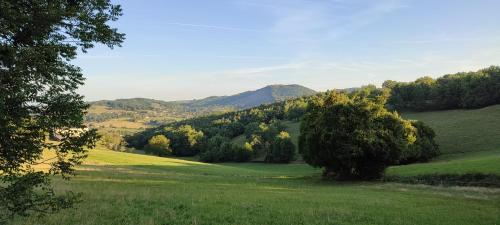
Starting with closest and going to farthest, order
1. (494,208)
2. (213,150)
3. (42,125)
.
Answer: (42,125) < (494,208) < (213,150)

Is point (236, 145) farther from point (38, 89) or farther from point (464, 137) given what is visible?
point (38, 89)

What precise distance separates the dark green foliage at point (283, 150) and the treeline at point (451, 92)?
5428cm

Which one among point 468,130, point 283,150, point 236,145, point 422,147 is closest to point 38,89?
point 422,147

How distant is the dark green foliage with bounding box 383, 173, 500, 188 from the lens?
43.6m

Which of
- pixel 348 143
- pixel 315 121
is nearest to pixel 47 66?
pixel 348 143

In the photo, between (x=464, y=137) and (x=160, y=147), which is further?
(x=160, y=147)

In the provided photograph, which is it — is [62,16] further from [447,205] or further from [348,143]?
[348,143]

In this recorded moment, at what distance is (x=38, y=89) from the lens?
1185 cm

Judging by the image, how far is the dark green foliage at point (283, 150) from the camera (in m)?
120

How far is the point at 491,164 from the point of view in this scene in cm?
4856

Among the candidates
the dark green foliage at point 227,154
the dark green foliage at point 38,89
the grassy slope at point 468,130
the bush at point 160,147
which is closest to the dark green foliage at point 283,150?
the dark green foliage at point 227,154

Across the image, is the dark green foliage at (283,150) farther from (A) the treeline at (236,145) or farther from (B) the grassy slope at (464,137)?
(B) the grassy slope at (464,137)

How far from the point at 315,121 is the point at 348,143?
7.32 m

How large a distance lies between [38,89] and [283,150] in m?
111
